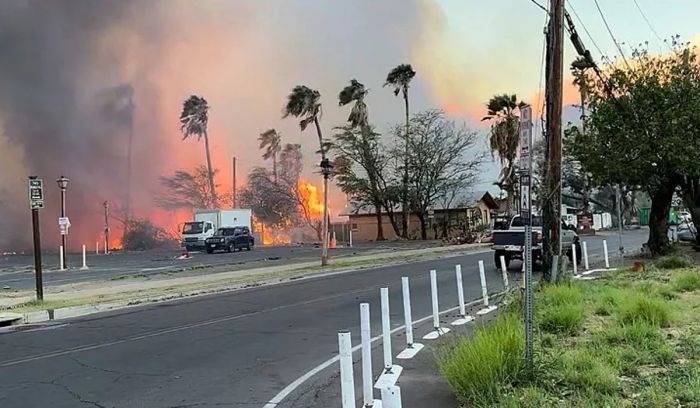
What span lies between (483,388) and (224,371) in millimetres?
3522

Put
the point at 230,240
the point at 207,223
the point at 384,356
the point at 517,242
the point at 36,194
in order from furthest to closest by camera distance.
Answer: the point at 207,223 → the point at 230,240 → the point at 517,242 → the point at 36,194 → the point at 384,356

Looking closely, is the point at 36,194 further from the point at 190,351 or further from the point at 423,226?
the point at 423,226

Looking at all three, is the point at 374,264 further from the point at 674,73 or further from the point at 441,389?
the point at 441,389

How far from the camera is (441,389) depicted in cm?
646

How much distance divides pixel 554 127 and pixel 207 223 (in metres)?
37.2

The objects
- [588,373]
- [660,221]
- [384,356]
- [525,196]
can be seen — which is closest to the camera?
[588,373]

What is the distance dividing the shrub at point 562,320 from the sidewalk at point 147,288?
33.8 ft

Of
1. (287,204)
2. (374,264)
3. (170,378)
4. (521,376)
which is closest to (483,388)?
(521,376)

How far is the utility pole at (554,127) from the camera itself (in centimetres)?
1408

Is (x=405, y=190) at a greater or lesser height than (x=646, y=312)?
greater

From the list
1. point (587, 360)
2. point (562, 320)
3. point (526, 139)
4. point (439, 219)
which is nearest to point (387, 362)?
point (587, 360)

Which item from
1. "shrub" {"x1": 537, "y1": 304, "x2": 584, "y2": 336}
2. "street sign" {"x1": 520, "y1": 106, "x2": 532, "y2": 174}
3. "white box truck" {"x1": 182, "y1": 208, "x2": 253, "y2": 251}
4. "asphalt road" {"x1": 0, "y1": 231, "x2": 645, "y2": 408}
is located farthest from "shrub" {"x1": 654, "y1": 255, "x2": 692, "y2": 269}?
"white box truck" {"x1": 182, "y1": 208, "x2": 253, "y2": 251}

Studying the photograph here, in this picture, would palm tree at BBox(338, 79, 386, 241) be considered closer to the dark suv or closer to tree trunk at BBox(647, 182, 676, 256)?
the dark suv

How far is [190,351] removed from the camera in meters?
9.17
